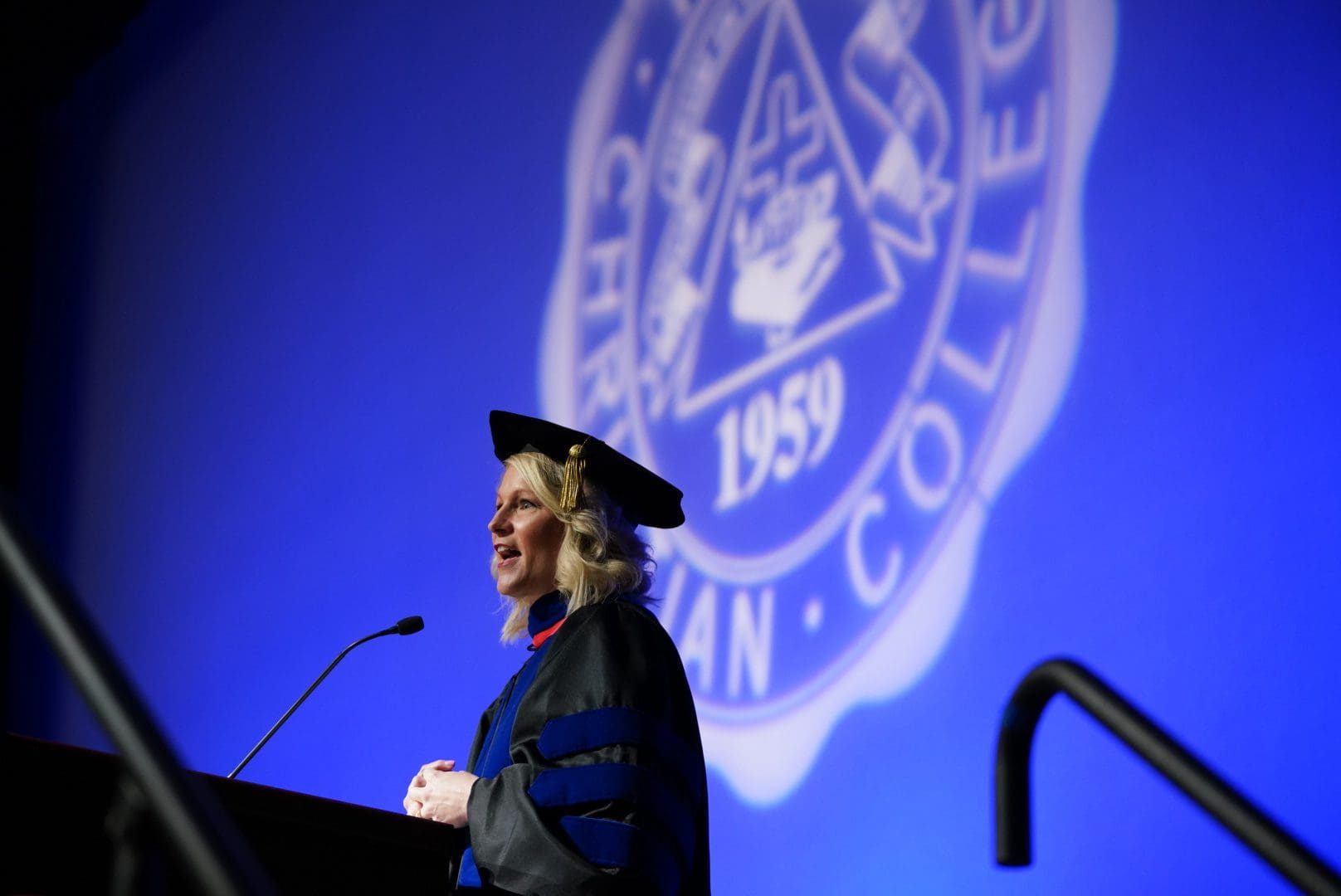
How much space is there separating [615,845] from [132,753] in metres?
1.36

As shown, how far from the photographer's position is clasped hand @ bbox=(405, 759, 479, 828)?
254cm

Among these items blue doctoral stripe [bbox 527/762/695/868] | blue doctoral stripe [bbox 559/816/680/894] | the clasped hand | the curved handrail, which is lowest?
the curved handrail

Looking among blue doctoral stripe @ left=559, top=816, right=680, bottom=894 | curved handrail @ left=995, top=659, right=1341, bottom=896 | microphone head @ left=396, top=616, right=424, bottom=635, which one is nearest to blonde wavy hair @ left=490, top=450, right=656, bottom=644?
microphone head @ left=396, top=616, right=424, bottom=635

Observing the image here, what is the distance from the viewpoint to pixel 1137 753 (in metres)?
1.33

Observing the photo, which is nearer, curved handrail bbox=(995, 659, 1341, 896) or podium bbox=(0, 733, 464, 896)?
curved handrail bbox=(995, 659, 1341, 896)

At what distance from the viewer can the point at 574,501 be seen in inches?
121

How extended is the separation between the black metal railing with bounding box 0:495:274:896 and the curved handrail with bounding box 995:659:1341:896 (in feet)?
2.19

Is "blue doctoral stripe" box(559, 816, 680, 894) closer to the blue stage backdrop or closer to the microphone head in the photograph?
the blue stage backdrop

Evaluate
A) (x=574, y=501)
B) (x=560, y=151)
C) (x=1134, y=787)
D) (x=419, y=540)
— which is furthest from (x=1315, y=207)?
(x=419, y=540)

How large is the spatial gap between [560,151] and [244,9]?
2531mm

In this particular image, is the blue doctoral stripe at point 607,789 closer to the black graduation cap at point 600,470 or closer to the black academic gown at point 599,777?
the black academic gown at point 599,777

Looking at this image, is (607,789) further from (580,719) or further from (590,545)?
(590,545)

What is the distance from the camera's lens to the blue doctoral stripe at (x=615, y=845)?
2.43 m

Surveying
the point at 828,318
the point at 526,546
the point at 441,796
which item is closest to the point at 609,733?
the point at 441,796
